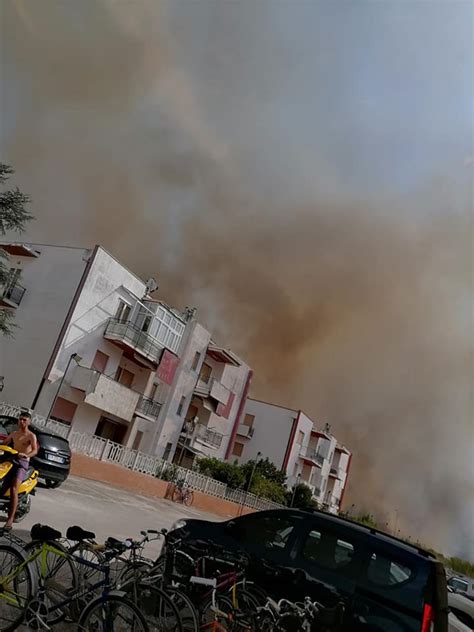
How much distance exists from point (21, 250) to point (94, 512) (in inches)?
694

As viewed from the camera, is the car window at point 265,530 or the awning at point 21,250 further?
the awning at point 21,250

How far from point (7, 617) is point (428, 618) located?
340 cm

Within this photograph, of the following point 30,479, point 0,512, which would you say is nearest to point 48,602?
point 30,479

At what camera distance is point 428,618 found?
4.21 metres

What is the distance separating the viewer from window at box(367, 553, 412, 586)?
4.52m

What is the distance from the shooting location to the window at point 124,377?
2677 cm

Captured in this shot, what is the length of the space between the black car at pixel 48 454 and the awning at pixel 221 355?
75.3 ft

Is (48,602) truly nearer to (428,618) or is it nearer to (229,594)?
(229,594)

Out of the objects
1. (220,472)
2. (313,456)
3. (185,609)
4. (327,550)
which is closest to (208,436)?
(220,472)

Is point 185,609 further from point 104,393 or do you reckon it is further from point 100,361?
point 100,361

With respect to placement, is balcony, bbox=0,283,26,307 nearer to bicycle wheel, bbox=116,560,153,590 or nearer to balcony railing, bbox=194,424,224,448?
balcony railing, bbox=194,424,224,448

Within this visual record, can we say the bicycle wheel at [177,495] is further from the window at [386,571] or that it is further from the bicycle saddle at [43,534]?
the bicycle saddle at [43,534]

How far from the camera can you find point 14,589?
3.85m

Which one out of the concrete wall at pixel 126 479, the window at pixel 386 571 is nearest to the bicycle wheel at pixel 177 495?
the concrete wall at pixel 126 479
